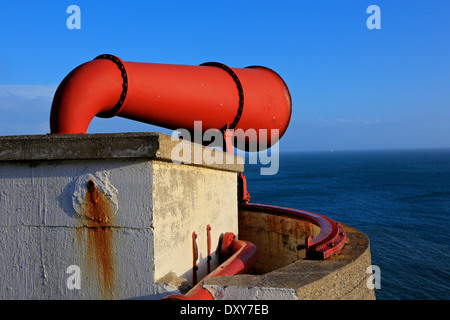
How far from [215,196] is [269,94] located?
99.0 inches

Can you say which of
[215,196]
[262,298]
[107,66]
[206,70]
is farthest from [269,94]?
[262,298]

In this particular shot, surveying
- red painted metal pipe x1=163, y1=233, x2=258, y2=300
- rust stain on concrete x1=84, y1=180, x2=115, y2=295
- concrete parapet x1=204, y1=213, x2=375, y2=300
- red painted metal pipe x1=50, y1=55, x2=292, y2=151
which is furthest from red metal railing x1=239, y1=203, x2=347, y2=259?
rust stain on concrete x1=84, y1=180, x2=115, y2=295

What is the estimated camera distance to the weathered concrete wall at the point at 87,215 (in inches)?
144

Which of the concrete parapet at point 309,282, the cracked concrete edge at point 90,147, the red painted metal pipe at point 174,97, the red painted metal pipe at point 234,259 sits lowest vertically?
the red painted metal pipe at point 234,259

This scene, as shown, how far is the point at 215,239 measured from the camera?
5527 mm

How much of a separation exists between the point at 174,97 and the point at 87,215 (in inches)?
104

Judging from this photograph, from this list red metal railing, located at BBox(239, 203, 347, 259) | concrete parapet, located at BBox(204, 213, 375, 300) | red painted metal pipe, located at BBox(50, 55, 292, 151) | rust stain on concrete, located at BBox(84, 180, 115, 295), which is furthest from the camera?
red painted metal pipe, located at BBox(50, 55, 292, 151)

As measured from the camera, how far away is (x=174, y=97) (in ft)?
19.4

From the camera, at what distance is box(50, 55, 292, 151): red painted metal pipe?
4848 mm

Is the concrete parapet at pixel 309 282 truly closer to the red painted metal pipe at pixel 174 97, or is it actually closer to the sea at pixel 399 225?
the red painted metal pipe at pixel 174 97

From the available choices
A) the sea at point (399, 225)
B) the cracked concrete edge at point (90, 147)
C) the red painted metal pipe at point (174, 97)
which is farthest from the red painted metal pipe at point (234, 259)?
the sea at point (399, 225)

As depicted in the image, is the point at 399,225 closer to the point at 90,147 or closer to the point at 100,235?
the point at 100,235

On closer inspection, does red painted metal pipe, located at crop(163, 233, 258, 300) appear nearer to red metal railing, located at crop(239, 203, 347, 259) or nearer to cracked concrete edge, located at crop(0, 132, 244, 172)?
red metal railing, located at crop(239, 203, 347, 259)

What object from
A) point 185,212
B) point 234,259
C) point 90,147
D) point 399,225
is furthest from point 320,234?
point 399,225
